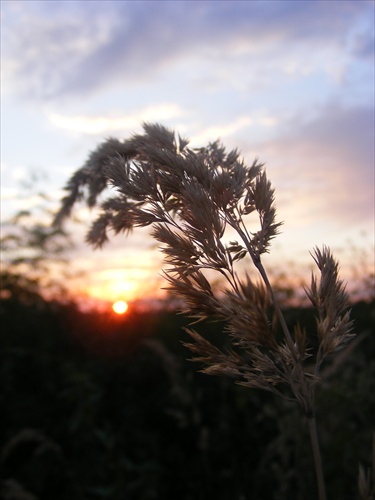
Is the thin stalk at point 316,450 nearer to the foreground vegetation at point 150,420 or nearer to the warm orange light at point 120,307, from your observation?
the foreground vegetation at point 150,420

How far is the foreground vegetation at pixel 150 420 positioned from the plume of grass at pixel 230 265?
2498 mm

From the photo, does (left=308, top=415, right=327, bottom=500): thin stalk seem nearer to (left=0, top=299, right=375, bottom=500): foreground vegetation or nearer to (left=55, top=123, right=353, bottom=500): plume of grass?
(left=55, top=123, right=353, bottom=500): plume of grass

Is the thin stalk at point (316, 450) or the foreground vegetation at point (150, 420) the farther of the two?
the foreground vegetation at point (150, 420)

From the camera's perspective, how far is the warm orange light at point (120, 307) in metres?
6.51

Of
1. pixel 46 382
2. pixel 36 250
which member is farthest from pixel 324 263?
pixel 36 250

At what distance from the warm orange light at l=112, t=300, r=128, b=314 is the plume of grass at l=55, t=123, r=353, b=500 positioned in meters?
4.93

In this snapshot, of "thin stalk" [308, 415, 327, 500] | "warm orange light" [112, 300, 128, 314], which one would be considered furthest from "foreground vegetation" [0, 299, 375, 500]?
"thin stalk" [308, 415, 327, 500]

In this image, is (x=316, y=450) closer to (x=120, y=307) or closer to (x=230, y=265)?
(x=230, y=265)

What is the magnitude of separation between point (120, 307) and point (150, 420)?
1.58 meters

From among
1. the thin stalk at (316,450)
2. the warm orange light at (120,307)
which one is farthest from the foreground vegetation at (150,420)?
the thin stalk at (316,450)

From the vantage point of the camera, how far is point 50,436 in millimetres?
5086

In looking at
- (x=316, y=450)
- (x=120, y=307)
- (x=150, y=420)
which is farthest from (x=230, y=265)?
(x=120, y=307)

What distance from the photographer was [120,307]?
662 centimetres

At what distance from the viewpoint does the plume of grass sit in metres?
1.30
